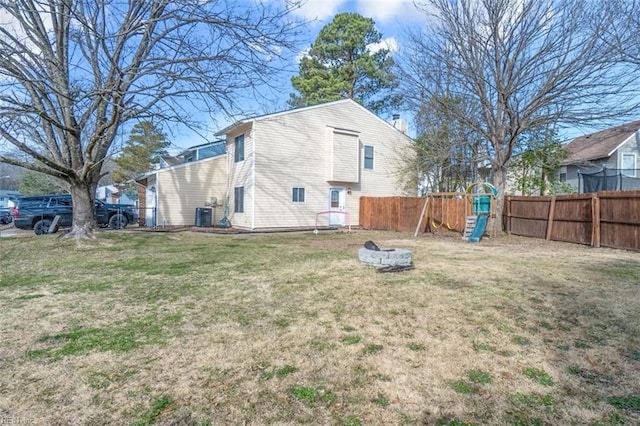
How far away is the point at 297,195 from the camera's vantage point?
17.0m

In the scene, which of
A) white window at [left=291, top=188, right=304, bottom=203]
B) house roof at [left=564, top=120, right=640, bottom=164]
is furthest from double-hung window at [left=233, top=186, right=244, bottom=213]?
house roof at [left=564, top=120, right=640, bottom=164]

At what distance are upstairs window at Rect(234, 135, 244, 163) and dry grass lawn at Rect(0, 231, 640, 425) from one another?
11.5m

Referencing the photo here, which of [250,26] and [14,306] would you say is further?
[250,26]

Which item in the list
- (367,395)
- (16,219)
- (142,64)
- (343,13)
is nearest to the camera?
(367,395)

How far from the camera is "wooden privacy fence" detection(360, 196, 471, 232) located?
1432 cm

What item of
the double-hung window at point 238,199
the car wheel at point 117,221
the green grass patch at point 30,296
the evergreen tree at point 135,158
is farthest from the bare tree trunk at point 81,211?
the evergreen tree at point 135,158

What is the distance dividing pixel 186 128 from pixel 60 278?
4246 millimetres

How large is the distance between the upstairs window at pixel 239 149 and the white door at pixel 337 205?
4611 mm

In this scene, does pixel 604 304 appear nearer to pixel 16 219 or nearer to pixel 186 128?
pixel 186 128

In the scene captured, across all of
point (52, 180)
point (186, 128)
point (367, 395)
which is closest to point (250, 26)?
point (186, 128)

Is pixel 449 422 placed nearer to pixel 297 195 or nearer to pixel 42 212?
pixel 297 195

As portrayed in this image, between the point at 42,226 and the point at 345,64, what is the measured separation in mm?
20308

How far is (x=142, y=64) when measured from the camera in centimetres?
827

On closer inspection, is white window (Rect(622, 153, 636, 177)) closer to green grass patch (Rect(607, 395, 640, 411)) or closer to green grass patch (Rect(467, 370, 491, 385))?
green grass patch (Rect(607, 395, 640, 411))
